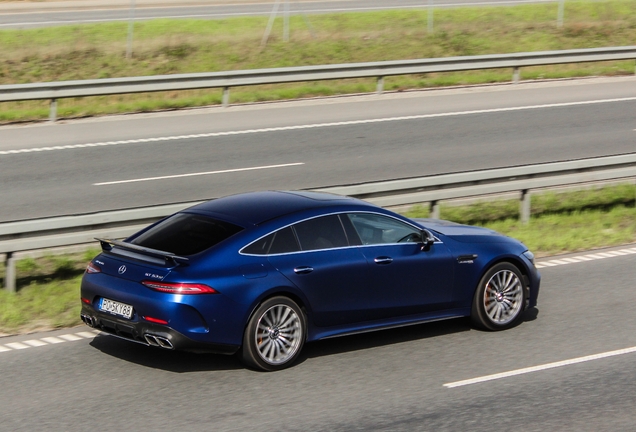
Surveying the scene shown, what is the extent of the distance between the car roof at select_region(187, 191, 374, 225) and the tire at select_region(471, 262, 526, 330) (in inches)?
53.3

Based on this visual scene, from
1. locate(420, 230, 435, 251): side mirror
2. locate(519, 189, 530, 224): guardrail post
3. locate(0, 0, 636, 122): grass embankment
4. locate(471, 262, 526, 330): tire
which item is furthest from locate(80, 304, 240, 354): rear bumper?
locate(0, 0, 636, 122): grass embankment

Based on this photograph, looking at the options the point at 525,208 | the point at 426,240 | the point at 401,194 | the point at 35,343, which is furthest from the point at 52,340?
the point at 525,208

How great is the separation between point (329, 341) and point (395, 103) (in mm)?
14376

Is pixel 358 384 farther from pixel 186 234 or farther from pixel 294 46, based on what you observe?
pixel 294 46

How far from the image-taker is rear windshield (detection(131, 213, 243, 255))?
782 cm

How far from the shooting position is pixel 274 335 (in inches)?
307

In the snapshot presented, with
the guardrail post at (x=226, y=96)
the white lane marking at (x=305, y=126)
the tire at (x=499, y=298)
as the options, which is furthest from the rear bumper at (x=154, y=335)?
the guardrail post at (x=226, y=96)

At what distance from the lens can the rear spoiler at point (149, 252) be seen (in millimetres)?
7543

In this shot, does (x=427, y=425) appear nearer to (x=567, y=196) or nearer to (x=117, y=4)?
(x=567, y=196)

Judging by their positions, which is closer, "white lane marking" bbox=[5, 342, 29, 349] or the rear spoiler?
the rear spoiler

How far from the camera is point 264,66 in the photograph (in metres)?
26.4

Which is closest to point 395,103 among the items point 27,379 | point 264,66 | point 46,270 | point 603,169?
point 264,66

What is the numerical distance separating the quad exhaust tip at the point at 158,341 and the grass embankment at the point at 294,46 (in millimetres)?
14254

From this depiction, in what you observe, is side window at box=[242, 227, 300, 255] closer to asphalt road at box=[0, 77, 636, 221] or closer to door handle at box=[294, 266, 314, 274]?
door handle at box=[294, 266, 314, 274]
